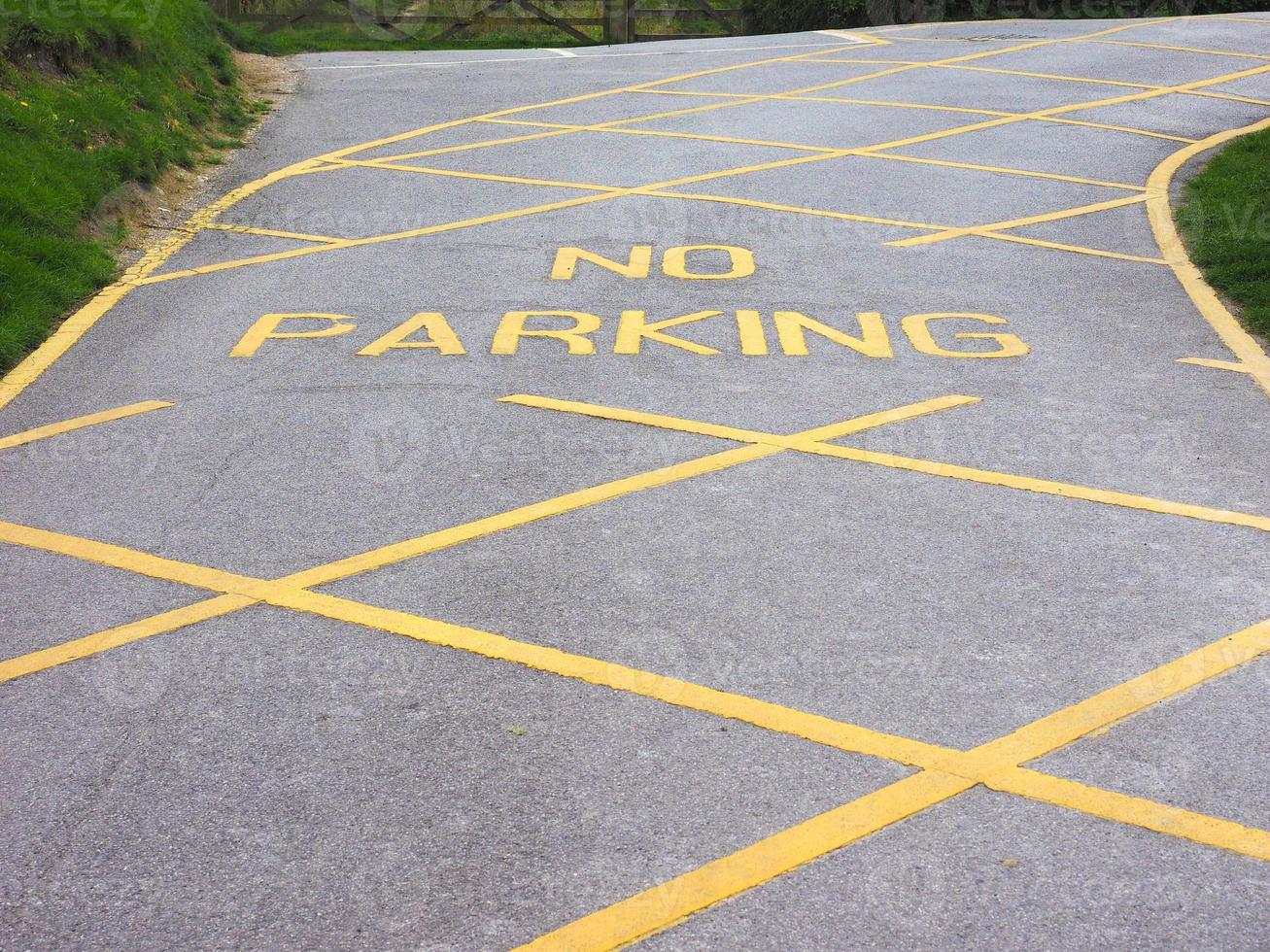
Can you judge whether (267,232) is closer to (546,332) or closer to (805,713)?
(546,332)

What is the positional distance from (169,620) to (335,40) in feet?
72.3

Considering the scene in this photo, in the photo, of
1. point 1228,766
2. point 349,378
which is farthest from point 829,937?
point 349,378

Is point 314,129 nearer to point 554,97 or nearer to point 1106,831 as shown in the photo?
point 554,97

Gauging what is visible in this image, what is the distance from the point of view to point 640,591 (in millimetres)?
5352

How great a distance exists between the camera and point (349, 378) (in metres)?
7.86

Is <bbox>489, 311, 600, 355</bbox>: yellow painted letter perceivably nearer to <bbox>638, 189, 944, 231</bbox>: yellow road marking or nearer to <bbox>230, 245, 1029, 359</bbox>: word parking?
<bbox>230, 245, 1029, 359</bbox>: word parking

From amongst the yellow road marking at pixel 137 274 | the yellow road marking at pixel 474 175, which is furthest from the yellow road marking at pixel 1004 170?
the yellow road marking at pixel 137 274

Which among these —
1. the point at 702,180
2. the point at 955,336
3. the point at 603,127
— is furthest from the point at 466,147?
the point at 955,336

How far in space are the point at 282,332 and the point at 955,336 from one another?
170 inches

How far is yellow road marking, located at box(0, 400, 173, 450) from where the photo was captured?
7066 mm

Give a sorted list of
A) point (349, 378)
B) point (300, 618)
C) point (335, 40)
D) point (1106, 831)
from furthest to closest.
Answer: point (335, 40) → point (349, 378) → point (300, 618) → point (1106, 831)

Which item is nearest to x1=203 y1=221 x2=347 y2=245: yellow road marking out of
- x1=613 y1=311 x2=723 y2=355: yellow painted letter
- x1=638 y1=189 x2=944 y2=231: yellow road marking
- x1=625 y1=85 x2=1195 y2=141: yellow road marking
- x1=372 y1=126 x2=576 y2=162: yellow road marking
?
x1=372 y1=126 x2=576 y2=162: yellow road marking

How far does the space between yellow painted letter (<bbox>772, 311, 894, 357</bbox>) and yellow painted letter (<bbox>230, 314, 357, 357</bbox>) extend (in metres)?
2.82

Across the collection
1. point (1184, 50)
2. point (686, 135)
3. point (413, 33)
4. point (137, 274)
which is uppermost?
point (413, 33)
